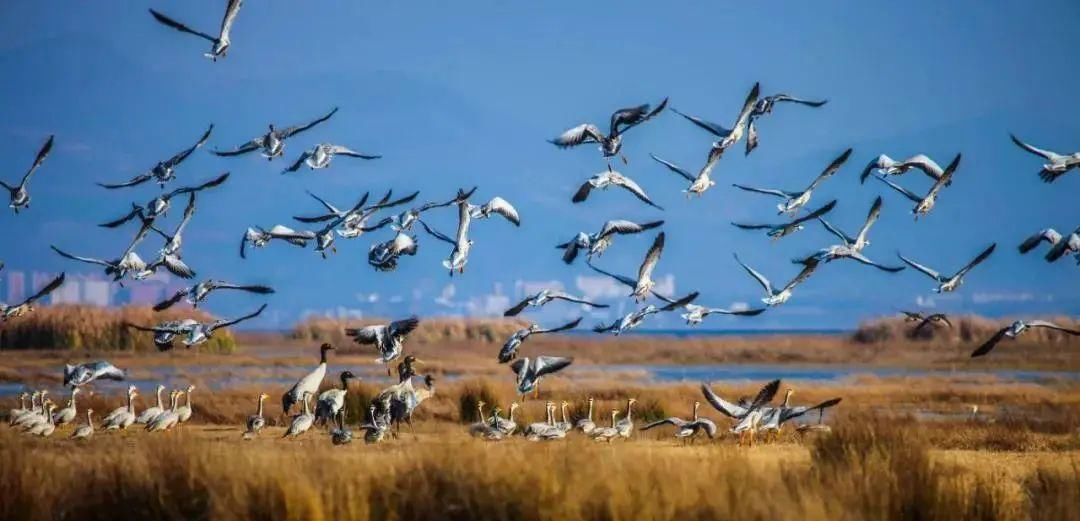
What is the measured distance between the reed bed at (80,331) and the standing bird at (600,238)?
29.4m

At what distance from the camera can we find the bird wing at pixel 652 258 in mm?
18516

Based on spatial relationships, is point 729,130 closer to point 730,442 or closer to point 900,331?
point 730,442

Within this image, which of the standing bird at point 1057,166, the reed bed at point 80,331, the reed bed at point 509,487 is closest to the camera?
the reed bed at point 509,487

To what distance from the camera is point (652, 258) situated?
18922mm

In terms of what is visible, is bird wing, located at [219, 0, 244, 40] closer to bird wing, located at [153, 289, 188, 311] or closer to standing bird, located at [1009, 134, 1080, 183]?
bird wing, located at [153, 289, 188, 311]

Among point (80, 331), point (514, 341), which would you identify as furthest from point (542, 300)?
point (80, 331)

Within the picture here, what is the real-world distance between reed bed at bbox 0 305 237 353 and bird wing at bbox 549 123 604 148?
2997 centimetres

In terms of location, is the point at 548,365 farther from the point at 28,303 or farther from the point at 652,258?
the point at 28,303

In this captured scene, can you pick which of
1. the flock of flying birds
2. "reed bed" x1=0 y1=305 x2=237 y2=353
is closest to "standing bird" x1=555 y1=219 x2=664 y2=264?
the flock of flying birds

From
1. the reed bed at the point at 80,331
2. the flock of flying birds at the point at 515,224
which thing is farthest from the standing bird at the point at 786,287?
the reed bed at the point at 80,331

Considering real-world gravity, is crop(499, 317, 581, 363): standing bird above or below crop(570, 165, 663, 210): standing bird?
below

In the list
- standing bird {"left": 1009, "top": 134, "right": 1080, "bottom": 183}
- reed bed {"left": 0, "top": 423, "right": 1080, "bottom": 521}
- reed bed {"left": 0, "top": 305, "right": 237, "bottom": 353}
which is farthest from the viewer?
reed bed {"left": 0, "top": 305, "right": 237, "bottom": 353}

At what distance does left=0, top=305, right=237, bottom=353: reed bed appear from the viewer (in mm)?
46938

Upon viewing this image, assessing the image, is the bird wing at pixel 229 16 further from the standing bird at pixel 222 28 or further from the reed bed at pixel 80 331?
the reed bed at pixel 80 331
